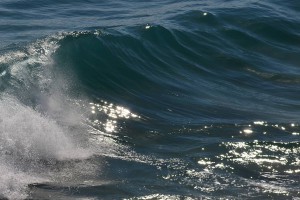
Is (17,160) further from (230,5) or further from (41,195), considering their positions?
(230,5)

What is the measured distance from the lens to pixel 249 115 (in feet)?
36.2

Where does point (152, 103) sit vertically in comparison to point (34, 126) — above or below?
above

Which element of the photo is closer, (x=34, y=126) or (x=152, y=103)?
(x=34, y=126)

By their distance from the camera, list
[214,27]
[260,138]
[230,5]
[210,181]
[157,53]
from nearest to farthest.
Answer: [210,181], [260,138], [157,53], [214,27], [230,5]

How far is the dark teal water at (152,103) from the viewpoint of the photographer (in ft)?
27.5

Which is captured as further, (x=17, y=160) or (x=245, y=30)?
(x=245, y=30)

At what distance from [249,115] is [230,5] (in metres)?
8.19

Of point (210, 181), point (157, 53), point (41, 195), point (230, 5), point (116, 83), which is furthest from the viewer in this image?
point (230, 5)

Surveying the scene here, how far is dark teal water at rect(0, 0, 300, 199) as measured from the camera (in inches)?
330

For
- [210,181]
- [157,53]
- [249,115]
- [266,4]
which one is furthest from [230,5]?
[210,181]

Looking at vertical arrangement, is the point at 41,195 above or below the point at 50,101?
below

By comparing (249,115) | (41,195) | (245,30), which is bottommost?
(41,195)

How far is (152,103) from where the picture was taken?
38.6ft

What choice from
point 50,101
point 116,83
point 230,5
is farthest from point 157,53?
point 230,5
